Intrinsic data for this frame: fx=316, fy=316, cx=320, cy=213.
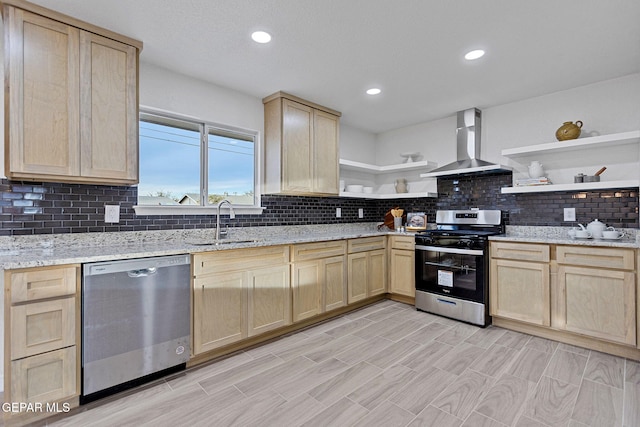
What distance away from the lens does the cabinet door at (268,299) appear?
2684mm

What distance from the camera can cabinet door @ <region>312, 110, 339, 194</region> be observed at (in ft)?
12.4

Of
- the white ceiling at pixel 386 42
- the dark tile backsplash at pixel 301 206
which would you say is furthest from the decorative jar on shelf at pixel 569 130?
the dark tile backsplash at pixel 301 206

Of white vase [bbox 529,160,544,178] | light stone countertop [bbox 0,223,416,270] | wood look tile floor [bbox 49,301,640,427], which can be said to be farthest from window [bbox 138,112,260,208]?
white vase [bbox 529,160,544,178]

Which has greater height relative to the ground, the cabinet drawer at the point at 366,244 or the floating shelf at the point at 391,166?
the floating shelf at the point at 391,166

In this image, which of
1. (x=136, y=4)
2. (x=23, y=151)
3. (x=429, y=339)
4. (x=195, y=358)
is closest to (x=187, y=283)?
(x=195, y=358)

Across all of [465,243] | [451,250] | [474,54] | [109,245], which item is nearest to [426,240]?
[451,250]

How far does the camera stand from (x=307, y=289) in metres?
3.14

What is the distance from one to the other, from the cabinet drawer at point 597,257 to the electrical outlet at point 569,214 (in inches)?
24.5

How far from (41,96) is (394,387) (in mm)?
2974

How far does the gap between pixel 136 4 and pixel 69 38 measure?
0.57 m

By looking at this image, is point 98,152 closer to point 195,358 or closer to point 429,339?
point 195,358

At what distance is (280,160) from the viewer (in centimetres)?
341

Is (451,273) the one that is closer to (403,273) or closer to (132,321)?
(403,273)

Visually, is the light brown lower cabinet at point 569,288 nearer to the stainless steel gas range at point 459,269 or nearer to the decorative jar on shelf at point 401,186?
the stainless steel gas range at point 459,269
